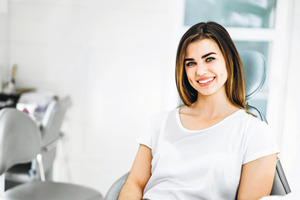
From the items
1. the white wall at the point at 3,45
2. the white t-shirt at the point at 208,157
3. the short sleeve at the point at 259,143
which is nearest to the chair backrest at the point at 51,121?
the white wall at the point at 3,45

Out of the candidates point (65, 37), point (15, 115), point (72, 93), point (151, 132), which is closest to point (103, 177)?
point (72, 93)

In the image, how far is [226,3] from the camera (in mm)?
2676

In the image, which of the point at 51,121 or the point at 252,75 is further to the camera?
the point at 51,121

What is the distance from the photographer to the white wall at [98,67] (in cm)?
269

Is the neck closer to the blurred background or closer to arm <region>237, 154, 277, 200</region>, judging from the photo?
arm <region>237, 154, 277, 200</region>

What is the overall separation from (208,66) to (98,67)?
1650 millimetres

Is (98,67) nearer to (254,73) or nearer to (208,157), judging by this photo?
(254,73)

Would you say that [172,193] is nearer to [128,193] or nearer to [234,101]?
[128,193]

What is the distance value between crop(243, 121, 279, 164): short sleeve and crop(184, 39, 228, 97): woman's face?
0.63 ft

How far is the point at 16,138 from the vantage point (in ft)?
5.19

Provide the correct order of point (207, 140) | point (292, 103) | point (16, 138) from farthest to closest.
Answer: point (292, 103) < point (16, 138) < point (207, 140)

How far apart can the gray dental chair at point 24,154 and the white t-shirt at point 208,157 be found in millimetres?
601

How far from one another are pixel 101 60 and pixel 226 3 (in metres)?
1.04


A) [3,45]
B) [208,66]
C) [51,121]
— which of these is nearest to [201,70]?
[208,66]
